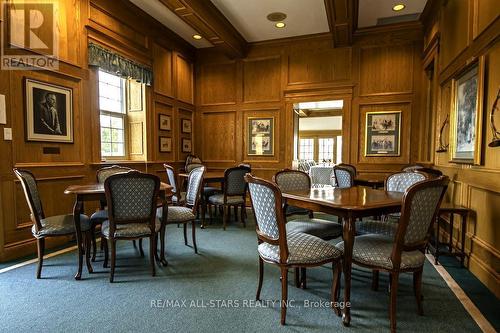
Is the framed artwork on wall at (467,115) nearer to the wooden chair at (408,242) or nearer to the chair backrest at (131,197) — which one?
the wooden chair at (408,242)

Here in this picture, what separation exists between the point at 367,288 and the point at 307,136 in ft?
39.7

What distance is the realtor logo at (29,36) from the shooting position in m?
2.85

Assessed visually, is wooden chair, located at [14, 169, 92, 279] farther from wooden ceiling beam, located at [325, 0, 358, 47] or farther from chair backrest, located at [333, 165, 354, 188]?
wooden ceiling beam, located at [325, 0, 358, 47]

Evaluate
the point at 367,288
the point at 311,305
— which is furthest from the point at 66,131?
the point at 367,288

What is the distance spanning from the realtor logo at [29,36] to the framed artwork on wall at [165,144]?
2153 millimetres

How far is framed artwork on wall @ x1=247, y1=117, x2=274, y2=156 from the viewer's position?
5914mm

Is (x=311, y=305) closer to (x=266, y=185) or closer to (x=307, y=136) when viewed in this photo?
(x=266, y=185)

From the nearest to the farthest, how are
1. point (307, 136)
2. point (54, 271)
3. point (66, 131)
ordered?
point (54, 271), point (66, 131), point (307, 136)

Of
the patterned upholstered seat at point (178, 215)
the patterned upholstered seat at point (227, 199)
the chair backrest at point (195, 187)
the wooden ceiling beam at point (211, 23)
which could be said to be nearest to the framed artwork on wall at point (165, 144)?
the patterned upholstered seat at point (227, 199)

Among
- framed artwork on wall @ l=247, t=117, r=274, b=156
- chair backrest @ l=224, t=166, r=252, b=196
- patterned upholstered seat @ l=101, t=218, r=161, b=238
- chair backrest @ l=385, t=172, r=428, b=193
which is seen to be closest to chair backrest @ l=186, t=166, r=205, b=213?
patterned upholstered seat @ l=101, t=218, r=161, b=238

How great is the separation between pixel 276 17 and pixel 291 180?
319cm

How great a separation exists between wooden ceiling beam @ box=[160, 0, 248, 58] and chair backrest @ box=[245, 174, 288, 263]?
3.13 meters

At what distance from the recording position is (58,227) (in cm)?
254

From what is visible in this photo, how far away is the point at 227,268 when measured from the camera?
2.71 metres
